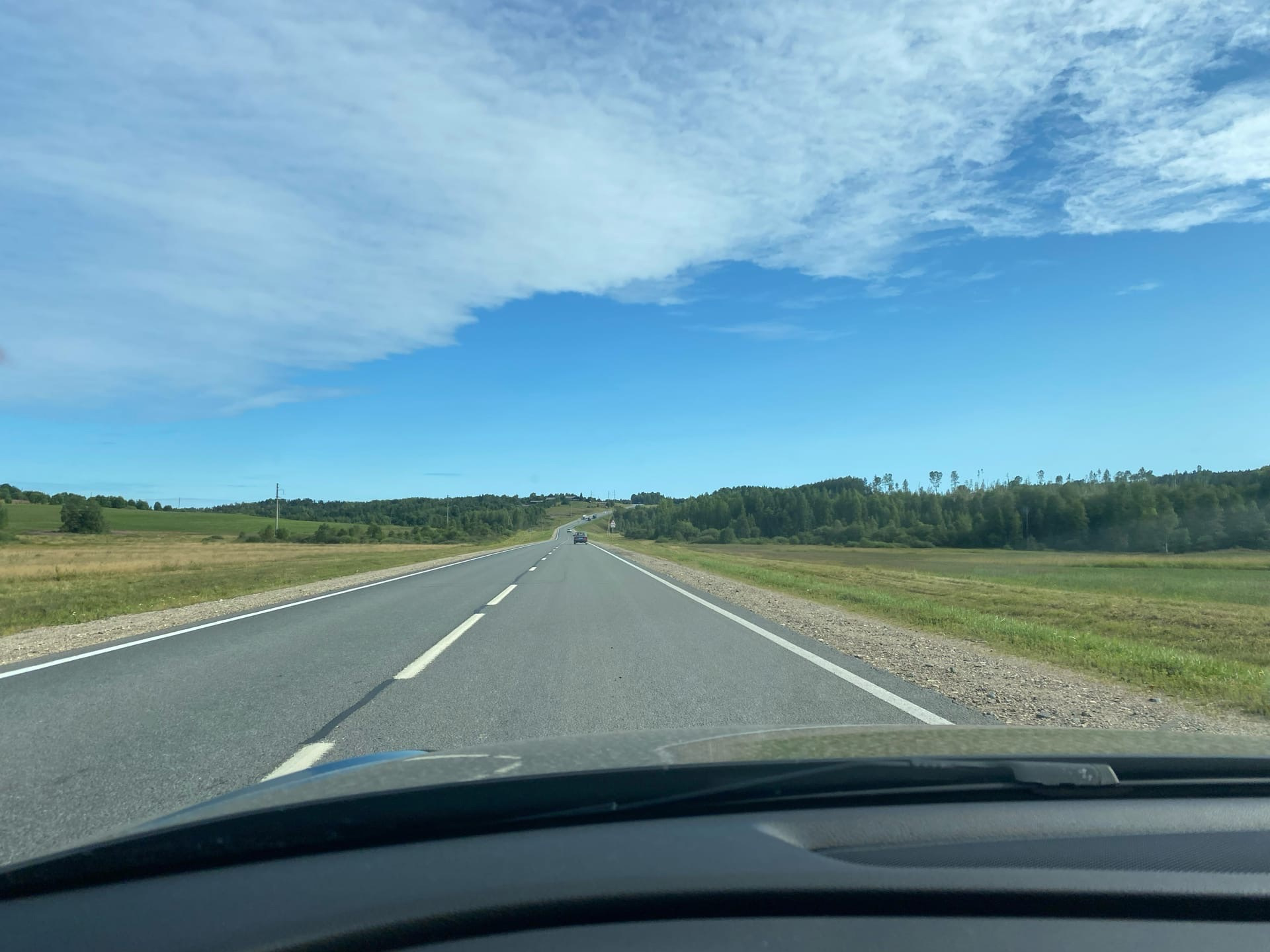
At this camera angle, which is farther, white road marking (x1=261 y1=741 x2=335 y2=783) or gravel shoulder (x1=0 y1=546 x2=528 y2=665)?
gravel shoulder (x1=0 y1=546 x2=528 y2=665)

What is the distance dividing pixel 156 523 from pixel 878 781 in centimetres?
12894

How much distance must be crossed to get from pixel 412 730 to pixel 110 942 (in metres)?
4.23

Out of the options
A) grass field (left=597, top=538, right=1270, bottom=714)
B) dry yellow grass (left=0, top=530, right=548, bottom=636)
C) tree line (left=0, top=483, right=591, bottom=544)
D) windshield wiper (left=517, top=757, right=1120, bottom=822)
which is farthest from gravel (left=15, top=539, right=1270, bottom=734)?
tree line (left=0, top=483, right=591, bottom=544)

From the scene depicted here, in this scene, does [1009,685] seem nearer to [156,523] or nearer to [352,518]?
[156,523]

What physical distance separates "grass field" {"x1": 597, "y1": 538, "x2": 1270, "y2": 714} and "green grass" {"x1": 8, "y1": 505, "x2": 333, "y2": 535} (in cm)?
9020

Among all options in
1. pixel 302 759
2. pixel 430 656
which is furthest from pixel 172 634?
pixel 302 759

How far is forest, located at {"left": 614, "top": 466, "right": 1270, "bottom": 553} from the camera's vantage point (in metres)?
88.0

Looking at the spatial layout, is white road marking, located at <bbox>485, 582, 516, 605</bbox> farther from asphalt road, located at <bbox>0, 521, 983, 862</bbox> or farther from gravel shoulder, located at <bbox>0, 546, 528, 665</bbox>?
gravel shoulder, located at <bbox>0, 546, 528, 665</bbox>

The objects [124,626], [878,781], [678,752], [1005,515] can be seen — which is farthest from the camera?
[1005,515]

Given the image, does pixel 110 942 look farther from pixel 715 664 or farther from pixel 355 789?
pixel 715 664

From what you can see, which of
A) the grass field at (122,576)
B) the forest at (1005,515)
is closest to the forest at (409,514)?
the forest at (1005,515)

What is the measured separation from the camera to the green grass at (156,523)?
101m

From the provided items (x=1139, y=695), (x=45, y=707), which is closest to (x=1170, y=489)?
(x=1139, y=695)

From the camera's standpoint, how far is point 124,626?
13.4 metres
